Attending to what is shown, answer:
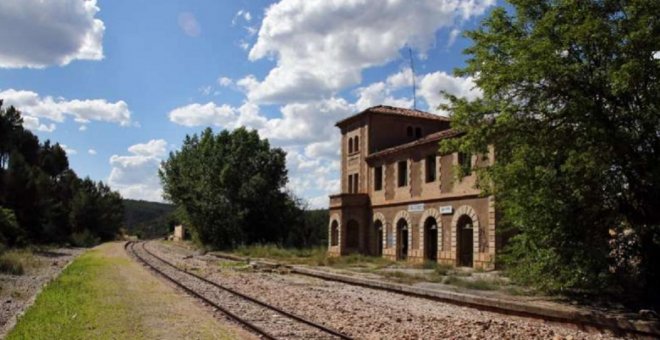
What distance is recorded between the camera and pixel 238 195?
54.0 m

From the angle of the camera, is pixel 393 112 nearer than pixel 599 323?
No

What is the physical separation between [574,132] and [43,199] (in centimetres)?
5643

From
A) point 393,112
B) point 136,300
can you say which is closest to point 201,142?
point 393,112

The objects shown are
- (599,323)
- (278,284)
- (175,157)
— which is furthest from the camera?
(175,157)

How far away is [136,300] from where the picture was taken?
15328 mm

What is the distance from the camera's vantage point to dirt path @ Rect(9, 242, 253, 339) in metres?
10.5

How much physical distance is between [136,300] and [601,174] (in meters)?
11.6

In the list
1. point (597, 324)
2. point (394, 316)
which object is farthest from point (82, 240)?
point (597, 324)

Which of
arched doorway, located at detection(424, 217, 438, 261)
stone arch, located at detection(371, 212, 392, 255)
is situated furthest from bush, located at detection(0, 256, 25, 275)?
stone arch, located at detection(371, 212, 392, 255)

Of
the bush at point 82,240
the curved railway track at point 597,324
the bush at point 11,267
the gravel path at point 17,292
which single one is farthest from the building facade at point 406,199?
the bush at point 82,240

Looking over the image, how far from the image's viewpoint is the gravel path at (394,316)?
36.6ft

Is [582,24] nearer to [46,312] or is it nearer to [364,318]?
[364,318]

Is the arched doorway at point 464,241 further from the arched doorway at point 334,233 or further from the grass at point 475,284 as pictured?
the arched doorway at point 334,233

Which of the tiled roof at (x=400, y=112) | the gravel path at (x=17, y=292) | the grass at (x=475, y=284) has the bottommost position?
the gravel path at (x=17, y=292)
